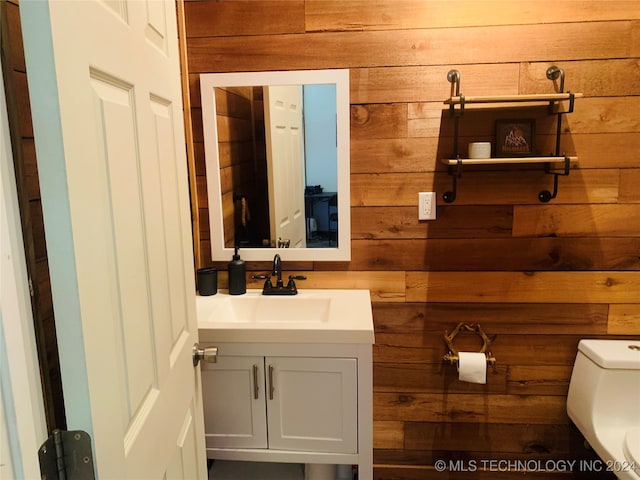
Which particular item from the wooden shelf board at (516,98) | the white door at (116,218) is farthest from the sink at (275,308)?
the wooden shelf board at (516,98)

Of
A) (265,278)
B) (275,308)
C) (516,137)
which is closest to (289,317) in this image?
(275,308)

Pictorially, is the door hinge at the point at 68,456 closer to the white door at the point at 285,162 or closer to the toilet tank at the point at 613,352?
the white door at the point at 285,162

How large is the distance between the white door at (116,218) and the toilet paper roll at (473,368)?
1142 millimetres

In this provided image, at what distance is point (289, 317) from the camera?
1970mm

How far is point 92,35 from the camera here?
689 mm

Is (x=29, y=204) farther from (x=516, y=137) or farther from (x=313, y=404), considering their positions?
(x=516, y=137)

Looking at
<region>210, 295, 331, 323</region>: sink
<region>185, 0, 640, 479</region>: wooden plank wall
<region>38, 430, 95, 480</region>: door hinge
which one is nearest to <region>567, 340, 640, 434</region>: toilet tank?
<region>185, 0, 640, 479</region>: wooden plank wall

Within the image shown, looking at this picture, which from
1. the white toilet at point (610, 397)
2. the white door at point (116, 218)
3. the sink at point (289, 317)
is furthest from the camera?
the white toilet at point (610, 397)

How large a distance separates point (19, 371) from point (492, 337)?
5.93 feet

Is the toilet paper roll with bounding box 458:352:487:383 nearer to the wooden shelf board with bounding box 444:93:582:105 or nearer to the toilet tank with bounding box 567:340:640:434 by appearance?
the toilet tank with bounding box 567:340:640:434

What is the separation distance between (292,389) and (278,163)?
2.95ft

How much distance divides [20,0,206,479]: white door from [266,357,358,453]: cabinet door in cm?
57

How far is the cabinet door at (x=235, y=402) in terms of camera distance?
68.1 inches

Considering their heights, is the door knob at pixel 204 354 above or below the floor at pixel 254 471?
above
